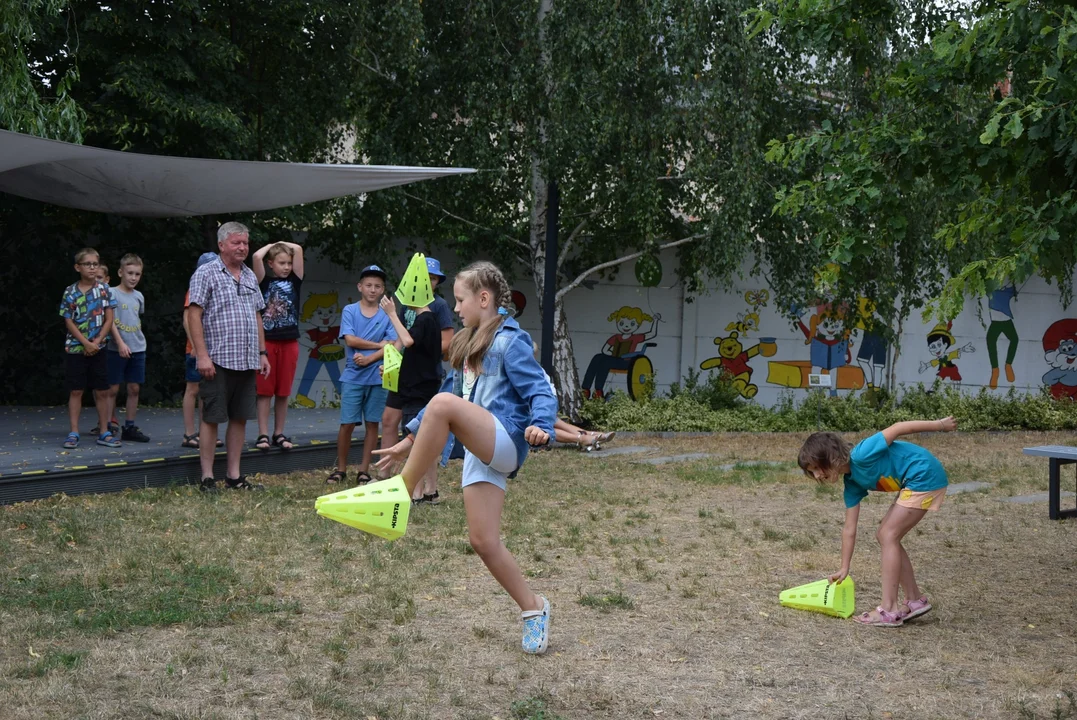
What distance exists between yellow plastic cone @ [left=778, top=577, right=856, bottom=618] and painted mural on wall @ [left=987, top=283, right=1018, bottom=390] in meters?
14.4

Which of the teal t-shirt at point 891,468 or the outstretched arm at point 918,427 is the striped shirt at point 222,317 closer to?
the teal t-shirt at point 891,468

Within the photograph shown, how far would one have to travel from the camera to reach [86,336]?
9.43m

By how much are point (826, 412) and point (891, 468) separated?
35.3ft

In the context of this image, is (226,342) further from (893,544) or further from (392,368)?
(893,544)

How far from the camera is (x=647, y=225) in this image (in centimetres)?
1359

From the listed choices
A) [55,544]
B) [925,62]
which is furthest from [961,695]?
[55,544]

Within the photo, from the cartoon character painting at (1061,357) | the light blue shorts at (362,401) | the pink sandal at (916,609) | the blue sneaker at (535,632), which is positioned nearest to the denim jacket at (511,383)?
the blue sneaker at (535,632)

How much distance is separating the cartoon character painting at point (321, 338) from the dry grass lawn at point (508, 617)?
8.05m

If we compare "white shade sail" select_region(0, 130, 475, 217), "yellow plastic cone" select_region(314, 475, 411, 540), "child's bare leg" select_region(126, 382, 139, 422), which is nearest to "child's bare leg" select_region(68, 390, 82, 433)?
"child's bare leg" select_region(126, 382, 139, 422)

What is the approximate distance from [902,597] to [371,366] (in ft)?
14.6

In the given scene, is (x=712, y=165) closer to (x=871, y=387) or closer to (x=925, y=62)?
(x=871, y=387)

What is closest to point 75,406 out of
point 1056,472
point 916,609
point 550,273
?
point 550,273

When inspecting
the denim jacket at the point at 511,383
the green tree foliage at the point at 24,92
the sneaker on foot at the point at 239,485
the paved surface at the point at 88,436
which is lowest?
the sneaker on foot at the point at 239,485

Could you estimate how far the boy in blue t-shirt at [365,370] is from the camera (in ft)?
28.2
